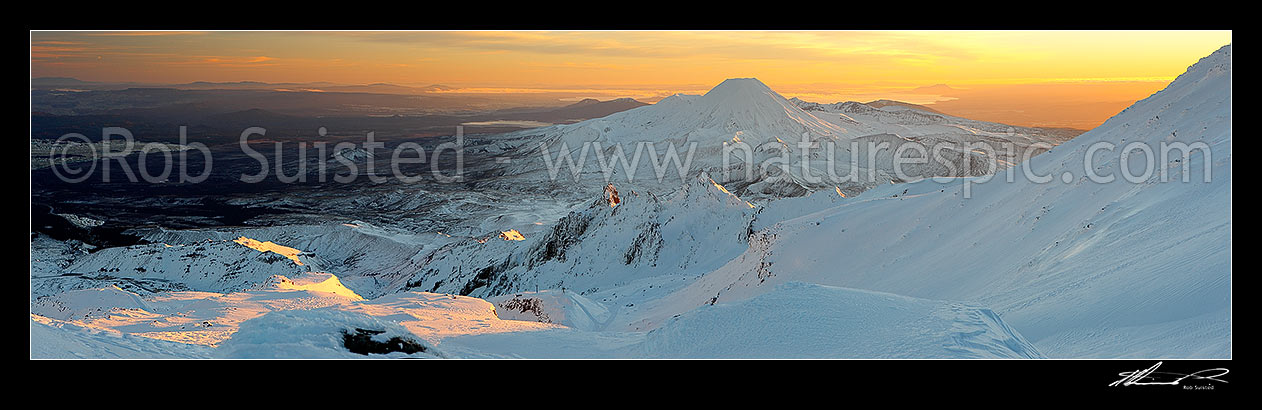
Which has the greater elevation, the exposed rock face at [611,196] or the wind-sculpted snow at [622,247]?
the exposed rock face at [611,196]

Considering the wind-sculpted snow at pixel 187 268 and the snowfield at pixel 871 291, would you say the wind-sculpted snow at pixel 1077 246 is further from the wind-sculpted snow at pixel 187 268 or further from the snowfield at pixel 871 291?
the wind-sculpted snow at pixel 187 268

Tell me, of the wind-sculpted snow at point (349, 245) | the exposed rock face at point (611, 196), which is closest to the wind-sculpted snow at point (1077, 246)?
the exposed rock face at point (611, 196)

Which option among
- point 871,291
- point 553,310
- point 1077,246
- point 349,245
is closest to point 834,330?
point 871,291

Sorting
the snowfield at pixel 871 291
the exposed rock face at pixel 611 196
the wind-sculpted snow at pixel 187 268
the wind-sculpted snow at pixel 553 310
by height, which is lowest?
the wind-sculpted snow at pixel 187 268

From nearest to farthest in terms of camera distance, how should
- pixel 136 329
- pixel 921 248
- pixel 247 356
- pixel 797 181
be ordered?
pixel 247 356 < pixel 136 329 < pixel 921 248 < pixel 797 181

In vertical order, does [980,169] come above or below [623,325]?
above

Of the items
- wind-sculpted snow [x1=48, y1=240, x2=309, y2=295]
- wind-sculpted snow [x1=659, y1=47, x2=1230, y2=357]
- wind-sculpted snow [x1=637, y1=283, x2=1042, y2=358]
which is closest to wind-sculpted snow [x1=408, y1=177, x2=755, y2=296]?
wind-sculpted snow [x1=659, y1=47, x2=1230, y2=357]

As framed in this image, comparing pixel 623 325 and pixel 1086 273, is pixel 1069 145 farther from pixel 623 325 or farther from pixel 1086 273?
pixel 623 325

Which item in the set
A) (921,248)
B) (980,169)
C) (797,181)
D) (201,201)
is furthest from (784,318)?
(201,201)
